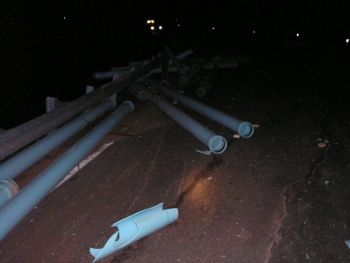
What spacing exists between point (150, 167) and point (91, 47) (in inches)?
262

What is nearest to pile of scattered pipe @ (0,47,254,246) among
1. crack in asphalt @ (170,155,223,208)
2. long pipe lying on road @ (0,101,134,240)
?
long pipe lying on road @ (0,101,134,240)

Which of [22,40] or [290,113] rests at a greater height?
[22,40]

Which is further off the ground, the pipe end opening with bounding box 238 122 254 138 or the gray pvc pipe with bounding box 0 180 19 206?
the gray pvc pipe with bounding box 0 180 19 206

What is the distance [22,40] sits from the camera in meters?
6.65

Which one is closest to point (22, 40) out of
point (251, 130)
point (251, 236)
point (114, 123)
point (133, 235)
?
point (114, 123)

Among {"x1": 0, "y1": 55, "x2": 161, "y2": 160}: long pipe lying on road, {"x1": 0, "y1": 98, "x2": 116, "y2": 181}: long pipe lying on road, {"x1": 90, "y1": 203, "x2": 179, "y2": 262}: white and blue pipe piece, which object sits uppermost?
{"x1": 0, "y1": 55, "x2": 161, "y2": 160}: long pipe lying on road

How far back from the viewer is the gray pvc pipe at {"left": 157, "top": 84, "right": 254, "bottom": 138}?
4633 millimetres

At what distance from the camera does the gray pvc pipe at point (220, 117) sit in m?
4.63

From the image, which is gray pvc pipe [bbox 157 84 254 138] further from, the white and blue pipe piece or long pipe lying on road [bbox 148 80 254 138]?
the white and blue pipe piece

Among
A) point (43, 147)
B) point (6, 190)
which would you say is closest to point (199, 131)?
point (43, 147)

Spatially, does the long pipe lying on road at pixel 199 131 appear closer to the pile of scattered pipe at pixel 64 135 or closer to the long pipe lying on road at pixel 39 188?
the pile of scattered pipe at pixel 64 135

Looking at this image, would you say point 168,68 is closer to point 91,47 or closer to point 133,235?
point 91,47

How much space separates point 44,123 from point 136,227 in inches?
84.0

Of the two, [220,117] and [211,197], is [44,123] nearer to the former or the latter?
[211,197]
